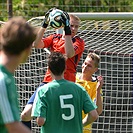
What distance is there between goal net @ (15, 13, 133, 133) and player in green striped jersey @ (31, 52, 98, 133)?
2512mm

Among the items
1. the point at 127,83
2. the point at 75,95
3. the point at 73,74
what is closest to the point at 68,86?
the point at 75,95

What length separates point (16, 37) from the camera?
3.17 meters

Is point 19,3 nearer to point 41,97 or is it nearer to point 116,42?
point 116,42

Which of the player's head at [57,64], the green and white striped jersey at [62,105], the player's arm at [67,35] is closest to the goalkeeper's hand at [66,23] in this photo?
the player's arm at [67,35]

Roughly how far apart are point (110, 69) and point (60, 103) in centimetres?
308

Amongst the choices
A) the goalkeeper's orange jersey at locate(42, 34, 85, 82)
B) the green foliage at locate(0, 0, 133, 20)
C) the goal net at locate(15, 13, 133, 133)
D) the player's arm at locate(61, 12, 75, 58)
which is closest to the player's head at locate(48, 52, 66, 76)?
the player's arm at locate(61, 12, 75, 58)

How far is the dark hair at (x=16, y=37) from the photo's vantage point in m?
3.17

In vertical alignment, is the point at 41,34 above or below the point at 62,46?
above

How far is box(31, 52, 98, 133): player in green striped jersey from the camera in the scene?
461 centimetres

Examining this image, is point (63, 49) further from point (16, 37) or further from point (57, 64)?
point (16, 37)

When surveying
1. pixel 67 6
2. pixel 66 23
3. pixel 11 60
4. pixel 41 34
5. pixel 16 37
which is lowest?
pixel 67 6

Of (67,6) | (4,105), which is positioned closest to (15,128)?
(4,105)

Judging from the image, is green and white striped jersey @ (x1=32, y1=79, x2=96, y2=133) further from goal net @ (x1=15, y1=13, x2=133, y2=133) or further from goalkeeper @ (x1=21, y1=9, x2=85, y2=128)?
goal net @ (x1=15, y1=13, x2=133, y2=133)

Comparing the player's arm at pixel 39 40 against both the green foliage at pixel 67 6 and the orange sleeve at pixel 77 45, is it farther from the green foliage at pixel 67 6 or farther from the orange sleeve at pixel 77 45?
the green foliage at pixel 67 6
